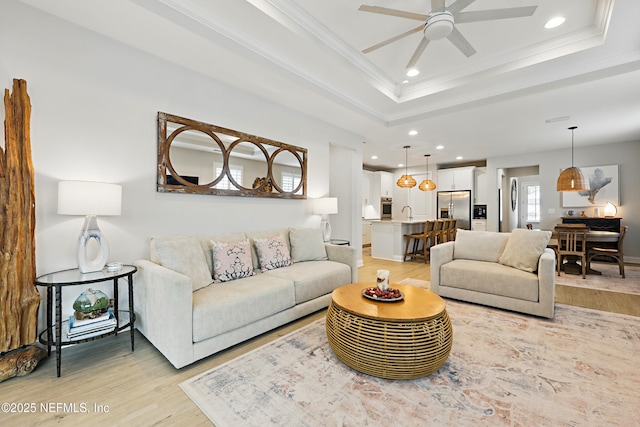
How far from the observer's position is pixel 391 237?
6262mm

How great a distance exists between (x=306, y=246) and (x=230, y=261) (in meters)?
1.06

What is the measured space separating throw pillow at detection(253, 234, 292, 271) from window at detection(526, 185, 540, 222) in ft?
30.7

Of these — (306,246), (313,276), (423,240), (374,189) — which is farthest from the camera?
(374,189)

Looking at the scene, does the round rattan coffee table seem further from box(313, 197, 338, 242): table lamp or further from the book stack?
box(313, 197, 338, 242): table lamp

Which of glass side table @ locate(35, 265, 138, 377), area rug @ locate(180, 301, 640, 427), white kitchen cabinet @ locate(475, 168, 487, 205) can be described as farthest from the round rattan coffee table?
Result: white kitchen cabinet @ locate(475, 168, 487, 205)

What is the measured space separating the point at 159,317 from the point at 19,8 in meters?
2.43

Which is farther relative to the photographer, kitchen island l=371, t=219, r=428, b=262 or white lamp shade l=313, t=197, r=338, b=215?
kitchen island l=371, t=219, r=428, b=262

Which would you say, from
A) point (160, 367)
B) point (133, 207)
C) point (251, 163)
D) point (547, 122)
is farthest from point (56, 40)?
point (547, 122)

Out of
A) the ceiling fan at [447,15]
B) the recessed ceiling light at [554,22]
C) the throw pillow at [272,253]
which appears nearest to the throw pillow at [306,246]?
the throw pillow at [272,253]

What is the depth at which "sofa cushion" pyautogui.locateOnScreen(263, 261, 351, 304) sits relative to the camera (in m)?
2.73

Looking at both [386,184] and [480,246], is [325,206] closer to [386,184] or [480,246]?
[480,246]

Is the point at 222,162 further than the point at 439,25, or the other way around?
the point at 222,162

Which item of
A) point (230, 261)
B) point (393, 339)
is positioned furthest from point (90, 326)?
point (393, 339)

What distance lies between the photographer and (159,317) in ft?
6.58
